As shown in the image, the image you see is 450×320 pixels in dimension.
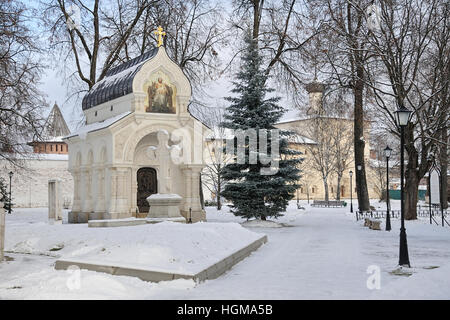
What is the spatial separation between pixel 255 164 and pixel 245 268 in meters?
13.7

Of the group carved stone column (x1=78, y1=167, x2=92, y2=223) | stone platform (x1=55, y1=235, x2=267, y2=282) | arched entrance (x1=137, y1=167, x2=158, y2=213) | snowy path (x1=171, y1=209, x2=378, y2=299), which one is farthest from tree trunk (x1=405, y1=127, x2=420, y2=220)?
carved stone column (x1=78, y1=167, x2=92, y2=223)

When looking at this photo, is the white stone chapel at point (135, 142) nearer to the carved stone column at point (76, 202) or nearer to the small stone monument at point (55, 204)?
the carved stone column at point (76, 202)

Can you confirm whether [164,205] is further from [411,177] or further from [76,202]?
[411,177]

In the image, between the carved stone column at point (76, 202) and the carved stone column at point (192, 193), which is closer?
the carved stone column at point (192, 193)

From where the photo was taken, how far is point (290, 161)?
26297 mm

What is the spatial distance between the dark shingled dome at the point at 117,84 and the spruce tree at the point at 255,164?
5.00 metres

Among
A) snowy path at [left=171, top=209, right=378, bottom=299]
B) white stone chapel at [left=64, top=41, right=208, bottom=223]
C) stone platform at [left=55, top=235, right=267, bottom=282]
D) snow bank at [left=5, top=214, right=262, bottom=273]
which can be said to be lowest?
snowy path at [left=171, top=209, right=378, bottom=299]

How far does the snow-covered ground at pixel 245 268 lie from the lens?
28.7ft

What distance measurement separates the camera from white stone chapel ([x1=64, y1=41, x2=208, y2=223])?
24703mm

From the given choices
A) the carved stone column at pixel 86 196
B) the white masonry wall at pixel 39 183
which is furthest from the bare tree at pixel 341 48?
the white masonry wall at pixel 39 183

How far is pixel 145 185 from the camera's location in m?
27.2

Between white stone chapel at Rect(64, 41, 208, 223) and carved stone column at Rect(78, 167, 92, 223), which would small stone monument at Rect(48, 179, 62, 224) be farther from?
carved stone column at Rect(78, 167, 92, 223)

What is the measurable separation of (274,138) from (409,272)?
15157 millimetres

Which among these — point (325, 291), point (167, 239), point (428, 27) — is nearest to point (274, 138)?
point (428, 27)
